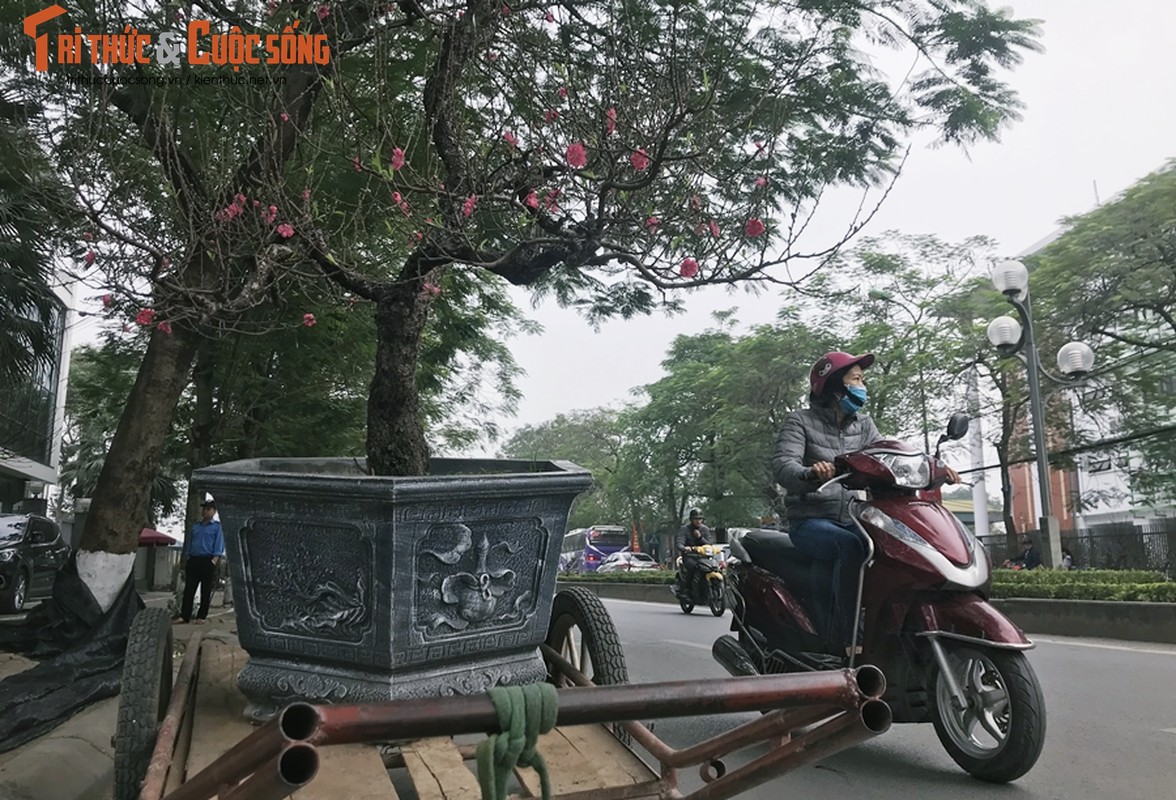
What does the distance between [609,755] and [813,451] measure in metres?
2.22

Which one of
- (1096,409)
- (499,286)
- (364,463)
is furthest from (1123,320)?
(364,463)

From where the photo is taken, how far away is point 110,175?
5.60 m

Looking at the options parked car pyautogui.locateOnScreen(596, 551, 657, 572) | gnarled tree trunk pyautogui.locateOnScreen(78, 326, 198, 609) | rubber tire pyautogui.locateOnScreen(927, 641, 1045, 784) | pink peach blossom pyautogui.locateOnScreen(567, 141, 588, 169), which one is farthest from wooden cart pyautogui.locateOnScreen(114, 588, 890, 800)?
parked car pyautogui.locateOnScreen(596, 551, 657, 572)

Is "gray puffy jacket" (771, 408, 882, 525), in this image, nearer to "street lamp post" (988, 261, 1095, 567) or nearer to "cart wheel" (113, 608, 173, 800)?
"cart wheel" (113, 608, 173, 800)

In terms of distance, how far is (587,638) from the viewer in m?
3.26

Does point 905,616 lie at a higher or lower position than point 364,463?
lower

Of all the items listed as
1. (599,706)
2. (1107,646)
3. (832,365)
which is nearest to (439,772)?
(599,706)

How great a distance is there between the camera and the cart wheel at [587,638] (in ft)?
10.3

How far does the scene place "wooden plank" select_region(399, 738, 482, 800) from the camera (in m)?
2.26

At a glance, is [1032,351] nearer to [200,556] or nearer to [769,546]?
[769,546]

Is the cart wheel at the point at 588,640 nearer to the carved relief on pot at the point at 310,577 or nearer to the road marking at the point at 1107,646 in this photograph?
the carved relief on pot at the point at 310,577

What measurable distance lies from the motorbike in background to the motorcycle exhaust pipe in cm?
851

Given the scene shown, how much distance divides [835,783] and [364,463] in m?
2.50

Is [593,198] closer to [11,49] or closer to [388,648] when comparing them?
[388,648]
